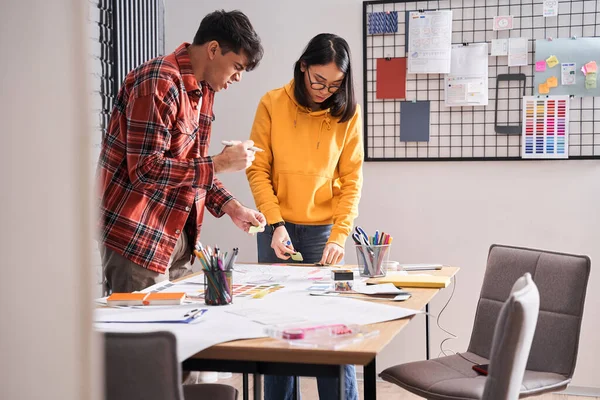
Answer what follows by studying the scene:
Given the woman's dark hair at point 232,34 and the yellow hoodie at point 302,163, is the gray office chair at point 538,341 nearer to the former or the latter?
the yellow hoodie at point 302,163

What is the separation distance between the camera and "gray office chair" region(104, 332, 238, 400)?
3.55 feet

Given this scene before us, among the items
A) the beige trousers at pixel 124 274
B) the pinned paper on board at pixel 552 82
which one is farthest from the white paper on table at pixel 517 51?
the beige trousers at pixel 124 274

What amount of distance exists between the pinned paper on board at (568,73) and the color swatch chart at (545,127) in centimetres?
8

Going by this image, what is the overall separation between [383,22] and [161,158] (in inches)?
73.6

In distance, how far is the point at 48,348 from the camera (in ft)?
1.20

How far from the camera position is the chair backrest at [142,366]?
3.55 feet

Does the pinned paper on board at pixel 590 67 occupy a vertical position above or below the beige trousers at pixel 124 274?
above

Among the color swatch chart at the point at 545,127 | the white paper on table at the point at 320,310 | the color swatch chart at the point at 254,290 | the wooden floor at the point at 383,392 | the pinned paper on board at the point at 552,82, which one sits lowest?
the wooden floor at the point at 383,392

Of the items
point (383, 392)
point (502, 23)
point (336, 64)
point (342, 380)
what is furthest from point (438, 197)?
point (342, 380)

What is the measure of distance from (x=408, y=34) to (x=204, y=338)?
2.48 meters

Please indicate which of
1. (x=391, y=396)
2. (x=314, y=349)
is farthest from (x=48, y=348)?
(x=391, y=396)

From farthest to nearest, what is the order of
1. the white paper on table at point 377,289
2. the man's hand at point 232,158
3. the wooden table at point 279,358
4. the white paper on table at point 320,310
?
the man's hand at point 232,158
the white paper on table at point 377,289
the white paper on table at point 320,310
the wooden table at point 279,358

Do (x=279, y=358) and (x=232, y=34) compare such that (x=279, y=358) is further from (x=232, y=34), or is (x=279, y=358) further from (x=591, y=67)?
(x=591, y=67)

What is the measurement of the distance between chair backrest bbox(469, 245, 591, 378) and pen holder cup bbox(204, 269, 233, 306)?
988 millimetres
